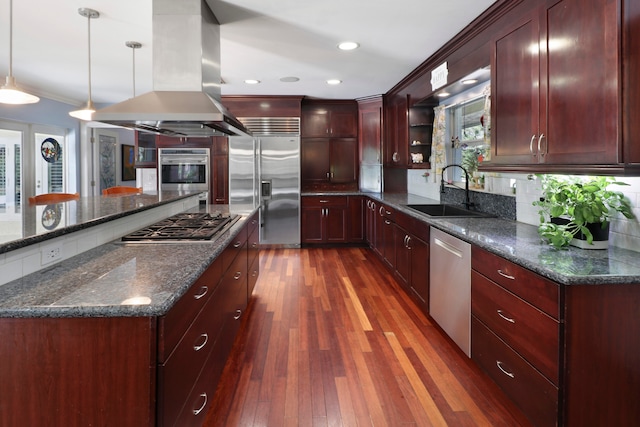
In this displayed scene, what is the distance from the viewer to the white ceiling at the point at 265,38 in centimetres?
285

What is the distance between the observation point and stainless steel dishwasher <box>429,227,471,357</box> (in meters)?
2.50

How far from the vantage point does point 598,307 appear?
62.6 inches

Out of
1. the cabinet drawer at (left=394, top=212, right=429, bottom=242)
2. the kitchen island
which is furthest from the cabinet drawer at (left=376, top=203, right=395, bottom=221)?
the kitchen island

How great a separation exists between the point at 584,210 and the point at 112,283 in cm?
206

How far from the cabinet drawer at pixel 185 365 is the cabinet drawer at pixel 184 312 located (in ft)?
0.11

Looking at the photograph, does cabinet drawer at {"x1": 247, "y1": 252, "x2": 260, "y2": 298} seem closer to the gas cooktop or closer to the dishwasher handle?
the gas cooktop

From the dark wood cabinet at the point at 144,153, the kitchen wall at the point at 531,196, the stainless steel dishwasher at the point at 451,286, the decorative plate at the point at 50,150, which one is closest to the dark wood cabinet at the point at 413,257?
the stainless steel dishwasher at the point at 451,286

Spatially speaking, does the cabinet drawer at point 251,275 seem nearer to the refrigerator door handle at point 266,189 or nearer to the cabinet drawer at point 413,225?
the cabinet drawer at point 413,225

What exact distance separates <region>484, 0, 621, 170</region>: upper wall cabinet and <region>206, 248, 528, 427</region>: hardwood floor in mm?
1299

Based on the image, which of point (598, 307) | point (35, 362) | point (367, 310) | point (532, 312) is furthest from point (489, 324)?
point (35, 362)

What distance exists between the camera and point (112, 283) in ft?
4.72

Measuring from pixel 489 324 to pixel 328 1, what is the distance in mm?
2252

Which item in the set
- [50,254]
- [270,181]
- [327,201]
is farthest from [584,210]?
[270,181]

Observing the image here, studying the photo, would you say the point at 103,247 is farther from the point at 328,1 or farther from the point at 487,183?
the point at 487,183
